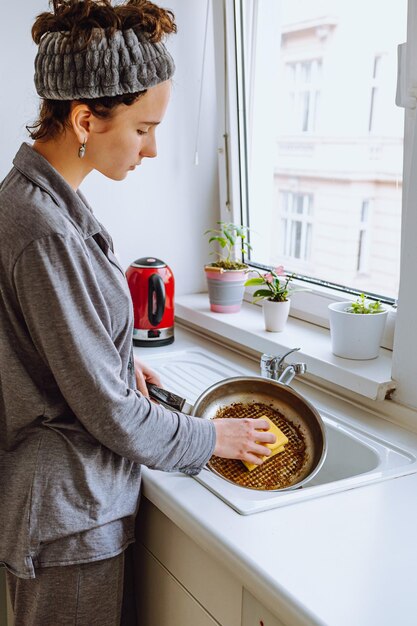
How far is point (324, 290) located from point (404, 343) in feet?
1.45

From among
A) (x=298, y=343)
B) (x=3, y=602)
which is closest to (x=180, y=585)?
(x=3, y=602)

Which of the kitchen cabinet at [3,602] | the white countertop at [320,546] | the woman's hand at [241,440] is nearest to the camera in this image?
the white countertop at [320,546]

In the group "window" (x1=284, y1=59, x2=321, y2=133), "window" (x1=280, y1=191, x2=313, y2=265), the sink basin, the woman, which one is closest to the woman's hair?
the woman

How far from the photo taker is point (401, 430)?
1.42m

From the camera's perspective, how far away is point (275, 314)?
5.85ft

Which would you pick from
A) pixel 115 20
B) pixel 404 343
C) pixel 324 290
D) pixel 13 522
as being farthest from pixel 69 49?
pixel 324 290

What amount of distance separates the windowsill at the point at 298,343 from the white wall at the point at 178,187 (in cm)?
16

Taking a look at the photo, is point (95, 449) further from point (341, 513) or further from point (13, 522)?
point (341, 513)

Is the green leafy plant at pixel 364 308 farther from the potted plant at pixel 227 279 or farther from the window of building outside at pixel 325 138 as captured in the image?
the potted plant at pixel 227 279

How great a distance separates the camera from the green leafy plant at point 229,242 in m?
1.99

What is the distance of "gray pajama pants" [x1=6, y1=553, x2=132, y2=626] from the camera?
1.13 m

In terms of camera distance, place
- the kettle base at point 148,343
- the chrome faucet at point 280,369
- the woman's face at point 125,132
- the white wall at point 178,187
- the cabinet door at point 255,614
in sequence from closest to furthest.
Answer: the cabinet door at point 255,614
the woman's face at point 125,132
the chrome faucet at point 280,369
the kettle base at point 148,343
the white wall at point 178,187

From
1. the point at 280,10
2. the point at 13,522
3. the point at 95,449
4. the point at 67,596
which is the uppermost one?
the point at 280,10

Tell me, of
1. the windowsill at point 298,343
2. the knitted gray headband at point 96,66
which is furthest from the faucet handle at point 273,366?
the knitted gray headband at point 96,66
